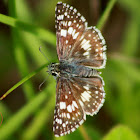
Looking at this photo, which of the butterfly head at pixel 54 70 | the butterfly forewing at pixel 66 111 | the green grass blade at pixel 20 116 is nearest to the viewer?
the butterfly forewing at pixel 66 111

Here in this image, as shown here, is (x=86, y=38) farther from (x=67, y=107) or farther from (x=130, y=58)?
(x=130, y=58)

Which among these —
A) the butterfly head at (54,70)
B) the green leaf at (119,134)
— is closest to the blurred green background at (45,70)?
the green leaf at (119,134)

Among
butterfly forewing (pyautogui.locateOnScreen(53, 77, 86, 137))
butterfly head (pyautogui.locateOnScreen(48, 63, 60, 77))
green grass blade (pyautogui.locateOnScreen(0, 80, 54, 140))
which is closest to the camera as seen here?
butterfly forewing (pyautogui.locateOnScreen(53, 77, 86, 137))

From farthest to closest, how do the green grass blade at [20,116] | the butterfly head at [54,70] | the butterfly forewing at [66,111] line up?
1. the green grass blade at [20,116]
2. the butterfly head at [54,70]
3. the butterfly forewing at [66,111]

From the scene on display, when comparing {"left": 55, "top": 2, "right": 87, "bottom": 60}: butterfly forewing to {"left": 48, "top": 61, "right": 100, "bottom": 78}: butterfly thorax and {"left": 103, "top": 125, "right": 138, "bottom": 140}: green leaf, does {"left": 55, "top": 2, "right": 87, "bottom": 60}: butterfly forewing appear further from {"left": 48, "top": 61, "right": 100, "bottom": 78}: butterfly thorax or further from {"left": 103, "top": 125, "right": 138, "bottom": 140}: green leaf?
{"left": 103, "top": 125, "right": 138, "bottom": 140}: green leaf

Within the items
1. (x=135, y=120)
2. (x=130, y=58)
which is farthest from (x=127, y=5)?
(x=135, y=120)

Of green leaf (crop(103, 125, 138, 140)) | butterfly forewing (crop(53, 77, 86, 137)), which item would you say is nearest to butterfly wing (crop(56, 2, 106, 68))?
butterfly forewing (crop(53, 77, 86, 137))

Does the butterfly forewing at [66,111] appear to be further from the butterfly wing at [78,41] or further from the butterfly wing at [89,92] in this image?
the butterfly wing at [78,41]
